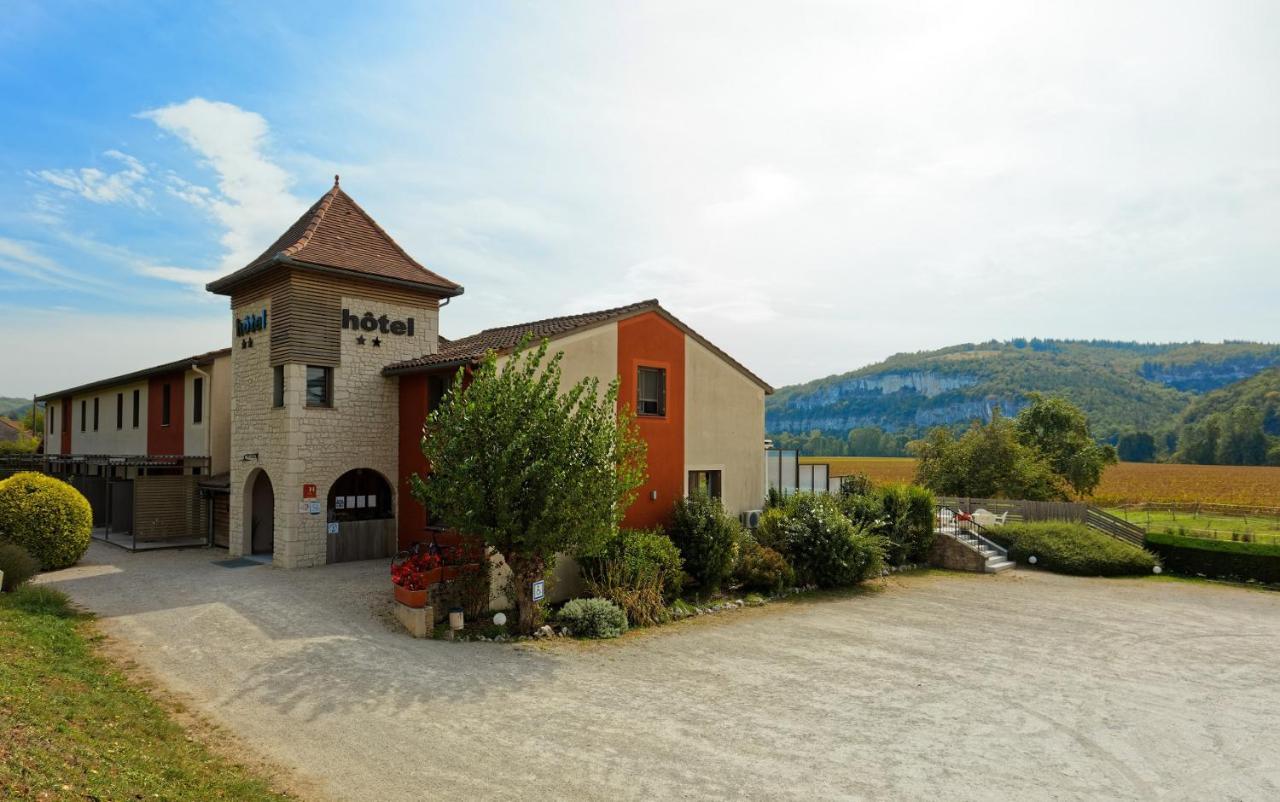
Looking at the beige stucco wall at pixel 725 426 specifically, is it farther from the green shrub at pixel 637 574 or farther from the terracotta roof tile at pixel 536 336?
the green shrub at pixel 637 574

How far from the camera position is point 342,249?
19.1 m

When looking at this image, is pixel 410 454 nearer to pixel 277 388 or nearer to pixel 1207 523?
pixel 277 388

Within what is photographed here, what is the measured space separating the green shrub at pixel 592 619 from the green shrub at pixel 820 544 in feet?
21.0

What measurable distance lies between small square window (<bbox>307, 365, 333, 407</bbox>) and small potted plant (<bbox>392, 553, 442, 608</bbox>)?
6.58m

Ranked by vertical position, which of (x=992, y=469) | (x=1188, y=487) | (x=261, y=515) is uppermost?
(x=992, y=469)

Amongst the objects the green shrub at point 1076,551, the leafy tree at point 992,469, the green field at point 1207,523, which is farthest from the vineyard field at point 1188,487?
the green shrub at point 1076,551

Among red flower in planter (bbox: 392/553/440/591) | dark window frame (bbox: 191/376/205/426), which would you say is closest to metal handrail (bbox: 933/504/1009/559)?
red flower in planter (bbox: 392/553/440/591)

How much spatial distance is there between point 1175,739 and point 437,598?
11.1 metres

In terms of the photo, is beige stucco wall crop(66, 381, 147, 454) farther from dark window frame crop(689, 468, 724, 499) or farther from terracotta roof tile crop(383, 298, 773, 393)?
dark window frame crop(689, 468, 724, 499)

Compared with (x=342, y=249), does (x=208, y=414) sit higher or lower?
lower

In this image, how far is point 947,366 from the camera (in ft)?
592

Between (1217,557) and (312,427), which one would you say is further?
(1217,557)

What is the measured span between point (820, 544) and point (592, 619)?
7.37 m

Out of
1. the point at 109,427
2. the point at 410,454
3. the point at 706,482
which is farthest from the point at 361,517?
the point at 109,427
